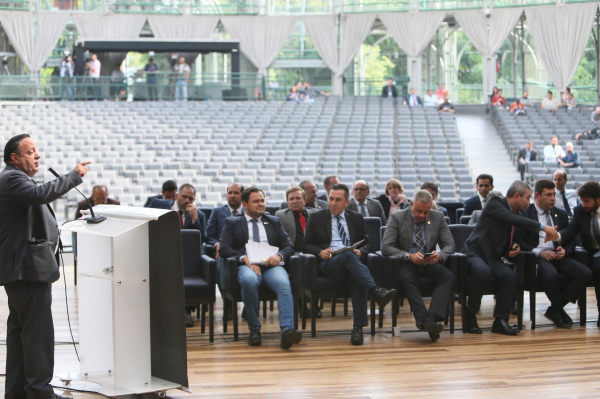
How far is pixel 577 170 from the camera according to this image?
44.5ft

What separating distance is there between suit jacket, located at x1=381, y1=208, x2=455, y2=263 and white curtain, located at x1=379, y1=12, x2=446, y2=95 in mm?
18052

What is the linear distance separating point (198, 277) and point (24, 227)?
2.11 m

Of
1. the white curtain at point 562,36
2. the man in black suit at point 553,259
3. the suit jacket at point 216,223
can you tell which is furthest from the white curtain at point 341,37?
the man in black suit at point 553,259

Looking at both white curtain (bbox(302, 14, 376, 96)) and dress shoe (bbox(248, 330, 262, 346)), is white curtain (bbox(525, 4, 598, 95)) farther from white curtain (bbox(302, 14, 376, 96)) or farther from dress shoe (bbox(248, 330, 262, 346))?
dress shoe (bbox(248, 330, 262, 346))

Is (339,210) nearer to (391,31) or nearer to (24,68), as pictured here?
(391,31)

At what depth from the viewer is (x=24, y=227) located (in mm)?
3607

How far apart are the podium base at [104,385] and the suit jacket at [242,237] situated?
1828 mm

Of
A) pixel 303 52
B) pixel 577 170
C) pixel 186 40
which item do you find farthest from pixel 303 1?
pixel 577 170

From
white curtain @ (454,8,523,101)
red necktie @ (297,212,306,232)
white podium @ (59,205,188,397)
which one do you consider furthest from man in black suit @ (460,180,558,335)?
white curtain @ (454,8,523,101)

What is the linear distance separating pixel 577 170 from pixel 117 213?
1148 centimetres

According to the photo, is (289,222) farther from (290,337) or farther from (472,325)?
(472,325)

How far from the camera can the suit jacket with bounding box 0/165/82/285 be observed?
3.49m

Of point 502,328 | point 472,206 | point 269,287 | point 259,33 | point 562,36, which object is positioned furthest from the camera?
point 259,33

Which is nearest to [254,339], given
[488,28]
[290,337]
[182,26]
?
[290,337]
